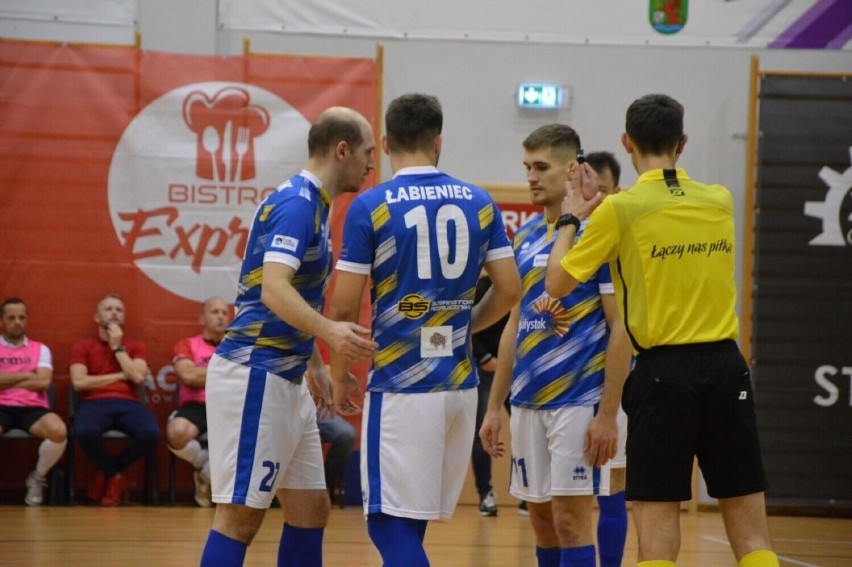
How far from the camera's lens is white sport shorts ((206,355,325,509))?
152 inches

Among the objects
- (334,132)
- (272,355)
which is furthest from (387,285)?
(334,132)

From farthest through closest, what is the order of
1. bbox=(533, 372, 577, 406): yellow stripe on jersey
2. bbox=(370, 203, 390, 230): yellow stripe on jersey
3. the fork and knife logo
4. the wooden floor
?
the fork and knife logo < the wooden floor < bbox=(533, 372, 577, 406): yellow stripe on jersey < bbox=(370, 203, 390, 230): yellow stripe on jersey

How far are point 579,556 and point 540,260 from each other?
3.82 ft

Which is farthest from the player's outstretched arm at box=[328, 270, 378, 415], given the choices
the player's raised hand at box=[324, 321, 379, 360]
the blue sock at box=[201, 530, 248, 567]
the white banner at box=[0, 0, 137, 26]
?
the white banner at box=[0, 0, 137, 26]

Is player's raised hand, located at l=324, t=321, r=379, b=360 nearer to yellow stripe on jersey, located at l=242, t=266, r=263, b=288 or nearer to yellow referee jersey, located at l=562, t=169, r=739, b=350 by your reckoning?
yellow stripe on jersey, located at l=242, t=266, r=263, b=288

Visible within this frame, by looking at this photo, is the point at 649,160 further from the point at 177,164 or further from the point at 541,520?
the point at 177,164

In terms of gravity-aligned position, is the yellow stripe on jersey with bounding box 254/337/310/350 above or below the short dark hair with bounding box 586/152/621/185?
below

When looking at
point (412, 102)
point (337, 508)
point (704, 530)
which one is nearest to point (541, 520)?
point (412, 102)

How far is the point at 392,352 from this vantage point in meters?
3.62

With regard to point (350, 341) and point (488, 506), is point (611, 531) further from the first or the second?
point (488, 506)

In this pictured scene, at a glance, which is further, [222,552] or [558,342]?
[558,342]

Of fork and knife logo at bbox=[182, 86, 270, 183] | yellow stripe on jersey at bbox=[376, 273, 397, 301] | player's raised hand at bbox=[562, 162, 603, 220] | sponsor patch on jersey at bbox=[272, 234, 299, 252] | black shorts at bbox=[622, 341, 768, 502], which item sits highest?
fork and knife logo at bbox=[182, 86, 270, 183]

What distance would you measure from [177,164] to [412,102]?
608 cm

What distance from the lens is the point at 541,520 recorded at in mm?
4562
